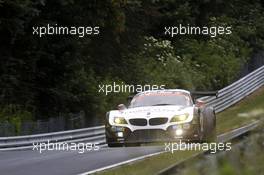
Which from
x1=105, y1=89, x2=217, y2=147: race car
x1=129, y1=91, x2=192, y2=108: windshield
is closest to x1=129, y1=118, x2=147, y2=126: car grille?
x1=105, y1=89, x2=217, y2=147: race car

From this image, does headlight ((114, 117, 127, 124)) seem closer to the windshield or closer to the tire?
the windshield

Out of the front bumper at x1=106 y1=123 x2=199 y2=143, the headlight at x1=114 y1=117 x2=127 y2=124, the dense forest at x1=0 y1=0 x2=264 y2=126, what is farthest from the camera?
the dense forest at x1=0 y1=0 x2=264 y2=126

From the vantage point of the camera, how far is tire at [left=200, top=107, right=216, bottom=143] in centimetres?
1606

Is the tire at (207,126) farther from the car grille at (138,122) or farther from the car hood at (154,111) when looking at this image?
the car grille at (138,122)

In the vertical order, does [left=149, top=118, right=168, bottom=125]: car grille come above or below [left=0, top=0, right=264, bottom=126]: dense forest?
below

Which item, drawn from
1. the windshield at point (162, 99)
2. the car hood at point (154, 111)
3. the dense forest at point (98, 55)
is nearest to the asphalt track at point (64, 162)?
the car hood at point (154, 111)

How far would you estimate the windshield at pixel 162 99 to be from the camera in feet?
55.0

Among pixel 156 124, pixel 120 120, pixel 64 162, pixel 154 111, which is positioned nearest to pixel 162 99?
pixel 154 111

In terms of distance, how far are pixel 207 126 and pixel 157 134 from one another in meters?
1.88

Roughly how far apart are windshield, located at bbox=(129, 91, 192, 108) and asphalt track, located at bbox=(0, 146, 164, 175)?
0.97 m

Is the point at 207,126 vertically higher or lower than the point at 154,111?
lower

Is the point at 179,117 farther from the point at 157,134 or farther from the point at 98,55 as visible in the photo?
the point at 98,55

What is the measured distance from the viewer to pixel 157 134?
50.5ft

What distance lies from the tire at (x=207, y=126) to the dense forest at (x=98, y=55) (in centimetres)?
1162
